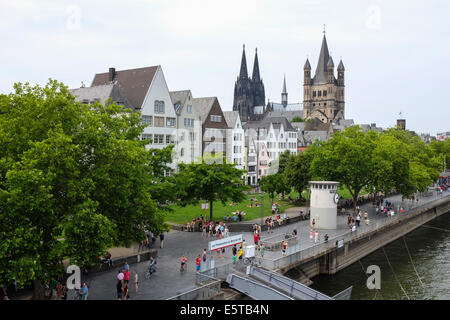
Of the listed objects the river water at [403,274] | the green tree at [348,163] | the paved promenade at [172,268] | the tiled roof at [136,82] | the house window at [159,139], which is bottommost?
the river water at [403,274]

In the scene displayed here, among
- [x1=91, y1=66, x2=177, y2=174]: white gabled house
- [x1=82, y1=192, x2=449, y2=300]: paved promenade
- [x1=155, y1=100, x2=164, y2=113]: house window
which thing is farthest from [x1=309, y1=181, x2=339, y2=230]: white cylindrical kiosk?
[x1=155, y1=100, x2=164, y2=113]: house window

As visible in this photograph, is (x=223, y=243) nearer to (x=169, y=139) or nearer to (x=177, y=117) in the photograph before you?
(x=169, y=139)

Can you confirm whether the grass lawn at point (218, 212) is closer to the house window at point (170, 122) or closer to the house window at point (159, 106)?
the house window at point (170, 122)

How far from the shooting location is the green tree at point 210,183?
138ft

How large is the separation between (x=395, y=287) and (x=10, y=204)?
1092 inches

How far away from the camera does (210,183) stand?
42188mm

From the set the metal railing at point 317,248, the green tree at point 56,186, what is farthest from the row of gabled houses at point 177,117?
the green tree at point 56,186

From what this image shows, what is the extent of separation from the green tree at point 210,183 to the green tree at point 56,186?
58.2ft

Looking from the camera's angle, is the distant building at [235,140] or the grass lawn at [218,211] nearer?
the grass lawn at [218,211]

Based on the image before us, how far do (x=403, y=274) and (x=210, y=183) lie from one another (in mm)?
18950

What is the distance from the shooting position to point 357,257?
41375 millimetres

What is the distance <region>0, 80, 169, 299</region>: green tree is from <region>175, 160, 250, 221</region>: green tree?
698 inches

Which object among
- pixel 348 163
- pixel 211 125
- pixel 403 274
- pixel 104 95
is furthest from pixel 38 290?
pixel 211 125
